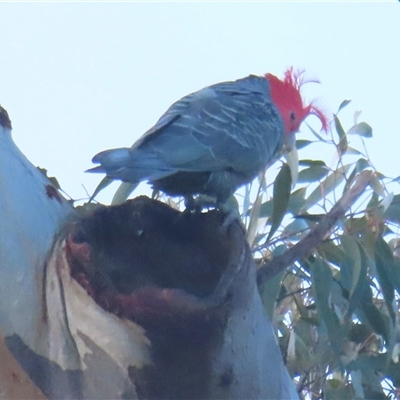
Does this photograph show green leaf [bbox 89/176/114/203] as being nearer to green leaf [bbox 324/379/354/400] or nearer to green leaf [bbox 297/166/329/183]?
green leaf [bbox 297/166/329/183]

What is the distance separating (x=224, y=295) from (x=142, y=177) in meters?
0.56

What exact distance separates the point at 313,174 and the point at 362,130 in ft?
0.69

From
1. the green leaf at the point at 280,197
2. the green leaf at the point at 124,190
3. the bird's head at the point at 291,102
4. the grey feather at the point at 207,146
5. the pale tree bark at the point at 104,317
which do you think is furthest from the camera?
the bird's head at the point at 291,102

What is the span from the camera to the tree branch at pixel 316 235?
1884 mm

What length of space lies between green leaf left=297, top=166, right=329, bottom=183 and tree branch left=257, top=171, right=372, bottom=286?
11.7 inches

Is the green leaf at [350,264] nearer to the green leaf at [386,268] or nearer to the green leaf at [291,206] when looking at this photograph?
the green leaf at [386,268]

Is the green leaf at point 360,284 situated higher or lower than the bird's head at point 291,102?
lower

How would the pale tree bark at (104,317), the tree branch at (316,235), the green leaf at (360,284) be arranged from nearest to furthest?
1. the pale tree bark at (104,317)
2. the tree branch at (316,235)
3. the green leaf at (360,284)

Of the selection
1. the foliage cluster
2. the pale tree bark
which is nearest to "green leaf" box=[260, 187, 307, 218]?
the foliage cluster

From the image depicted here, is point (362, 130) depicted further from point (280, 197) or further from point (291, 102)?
point (280, 197)

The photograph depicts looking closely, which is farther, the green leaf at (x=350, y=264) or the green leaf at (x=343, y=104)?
the green leaf at (x=343, y=104)

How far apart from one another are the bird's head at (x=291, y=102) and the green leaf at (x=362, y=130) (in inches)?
9.0

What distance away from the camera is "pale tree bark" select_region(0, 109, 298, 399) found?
145 centimetres

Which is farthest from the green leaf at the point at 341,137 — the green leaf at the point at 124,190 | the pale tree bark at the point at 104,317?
the pale tree bark at the point at 104,317
